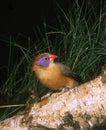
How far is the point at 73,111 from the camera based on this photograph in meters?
2.54

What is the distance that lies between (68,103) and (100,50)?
1391 mm

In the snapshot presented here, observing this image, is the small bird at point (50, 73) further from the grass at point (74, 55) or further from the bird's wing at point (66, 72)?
the grass at point (74, 55)

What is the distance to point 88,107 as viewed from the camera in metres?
2.51

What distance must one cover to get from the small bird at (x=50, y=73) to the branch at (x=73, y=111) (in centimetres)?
41

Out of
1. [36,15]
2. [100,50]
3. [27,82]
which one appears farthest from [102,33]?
[36,15]

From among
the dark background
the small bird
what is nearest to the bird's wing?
the small bird

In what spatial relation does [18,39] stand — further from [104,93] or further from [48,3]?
[104,93]

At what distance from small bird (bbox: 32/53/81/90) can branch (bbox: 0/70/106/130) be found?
413 mm

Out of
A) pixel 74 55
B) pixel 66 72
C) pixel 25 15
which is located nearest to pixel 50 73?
pixel 66 72

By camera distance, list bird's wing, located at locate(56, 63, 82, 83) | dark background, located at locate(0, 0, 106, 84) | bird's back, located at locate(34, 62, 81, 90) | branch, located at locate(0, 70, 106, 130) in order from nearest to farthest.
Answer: branch, located at locate(0, 70, 106, 130), bird's back, located at locate(34, 62, 81, 90), bird's wing, located at locate(56, 63, 82, 83), dark background, located at locate(0, 0, 106, 84)

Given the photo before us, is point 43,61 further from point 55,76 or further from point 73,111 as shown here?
point 73,111

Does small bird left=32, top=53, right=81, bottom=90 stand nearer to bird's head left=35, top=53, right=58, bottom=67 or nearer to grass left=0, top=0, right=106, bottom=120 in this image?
bird's head left=35, top=53, right=58, bottom=67

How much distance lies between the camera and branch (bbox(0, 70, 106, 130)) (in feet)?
8.22

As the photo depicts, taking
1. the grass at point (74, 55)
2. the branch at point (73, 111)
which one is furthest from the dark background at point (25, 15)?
the branch at point (73, 111)
